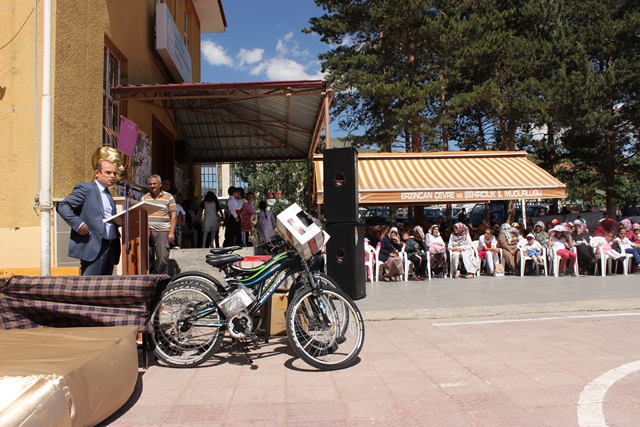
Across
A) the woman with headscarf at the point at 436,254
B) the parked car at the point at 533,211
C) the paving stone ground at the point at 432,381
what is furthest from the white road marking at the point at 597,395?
the parked car at the point at 533,211

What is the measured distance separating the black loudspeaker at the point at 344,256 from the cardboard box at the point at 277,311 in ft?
4.63

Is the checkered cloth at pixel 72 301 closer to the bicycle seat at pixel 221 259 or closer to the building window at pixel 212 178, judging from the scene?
the bicycle seat at pixel 221 259

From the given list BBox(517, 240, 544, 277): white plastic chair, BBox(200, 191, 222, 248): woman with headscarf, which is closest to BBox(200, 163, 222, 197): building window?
BBox(200, 191, 222, 248): woman with headscarf

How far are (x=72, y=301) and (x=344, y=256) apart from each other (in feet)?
11.3

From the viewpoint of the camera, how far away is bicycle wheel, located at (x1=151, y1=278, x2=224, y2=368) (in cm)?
471

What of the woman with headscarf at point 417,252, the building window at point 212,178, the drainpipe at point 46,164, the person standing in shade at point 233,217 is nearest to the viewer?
the drainpipe at point 46,164

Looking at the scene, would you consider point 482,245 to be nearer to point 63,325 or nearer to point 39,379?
point 63,325

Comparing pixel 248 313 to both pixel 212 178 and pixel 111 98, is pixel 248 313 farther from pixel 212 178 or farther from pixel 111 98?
pixel 212 178

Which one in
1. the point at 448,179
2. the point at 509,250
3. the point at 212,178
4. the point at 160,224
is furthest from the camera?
the point at 212,178

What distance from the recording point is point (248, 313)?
15.4 ft

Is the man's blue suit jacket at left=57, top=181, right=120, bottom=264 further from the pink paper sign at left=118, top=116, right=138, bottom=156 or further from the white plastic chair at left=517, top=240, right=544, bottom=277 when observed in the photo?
the white plastic chair at left=517, top=240, right=544, bottom=277

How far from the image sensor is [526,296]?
8688mm

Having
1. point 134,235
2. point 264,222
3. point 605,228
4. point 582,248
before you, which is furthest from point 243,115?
point 605,228

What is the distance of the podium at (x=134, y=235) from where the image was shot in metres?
5.05
